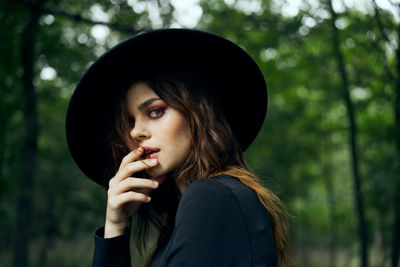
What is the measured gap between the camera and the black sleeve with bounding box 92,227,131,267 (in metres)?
1.69

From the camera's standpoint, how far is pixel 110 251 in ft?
5.57

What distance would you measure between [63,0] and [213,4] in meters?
3.69

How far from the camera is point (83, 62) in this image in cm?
718

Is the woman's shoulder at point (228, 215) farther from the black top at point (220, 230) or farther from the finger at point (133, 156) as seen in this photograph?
the finger at point (133, 156)

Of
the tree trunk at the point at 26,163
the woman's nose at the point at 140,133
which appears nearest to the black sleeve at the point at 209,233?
the woman's nose at the point at 140,133

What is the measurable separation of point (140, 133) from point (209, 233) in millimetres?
643

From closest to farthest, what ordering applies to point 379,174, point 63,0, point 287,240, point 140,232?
point 287,240 < point 140,232 < point 379,174 < point 63,0

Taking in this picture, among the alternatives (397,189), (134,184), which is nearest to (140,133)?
(134,184)

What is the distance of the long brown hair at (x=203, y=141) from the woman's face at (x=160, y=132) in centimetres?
3

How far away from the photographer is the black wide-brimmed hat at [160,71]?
168cm

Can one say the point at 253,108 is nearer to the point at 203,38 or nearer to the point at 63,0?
the point at 203,38

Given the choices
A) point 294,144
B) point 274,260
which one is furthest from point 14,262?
point 294,144

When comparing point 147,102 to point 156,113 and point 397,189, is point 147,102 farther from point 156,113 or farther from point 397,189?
point 397,189

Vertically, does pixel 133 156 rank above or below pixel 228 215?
above
